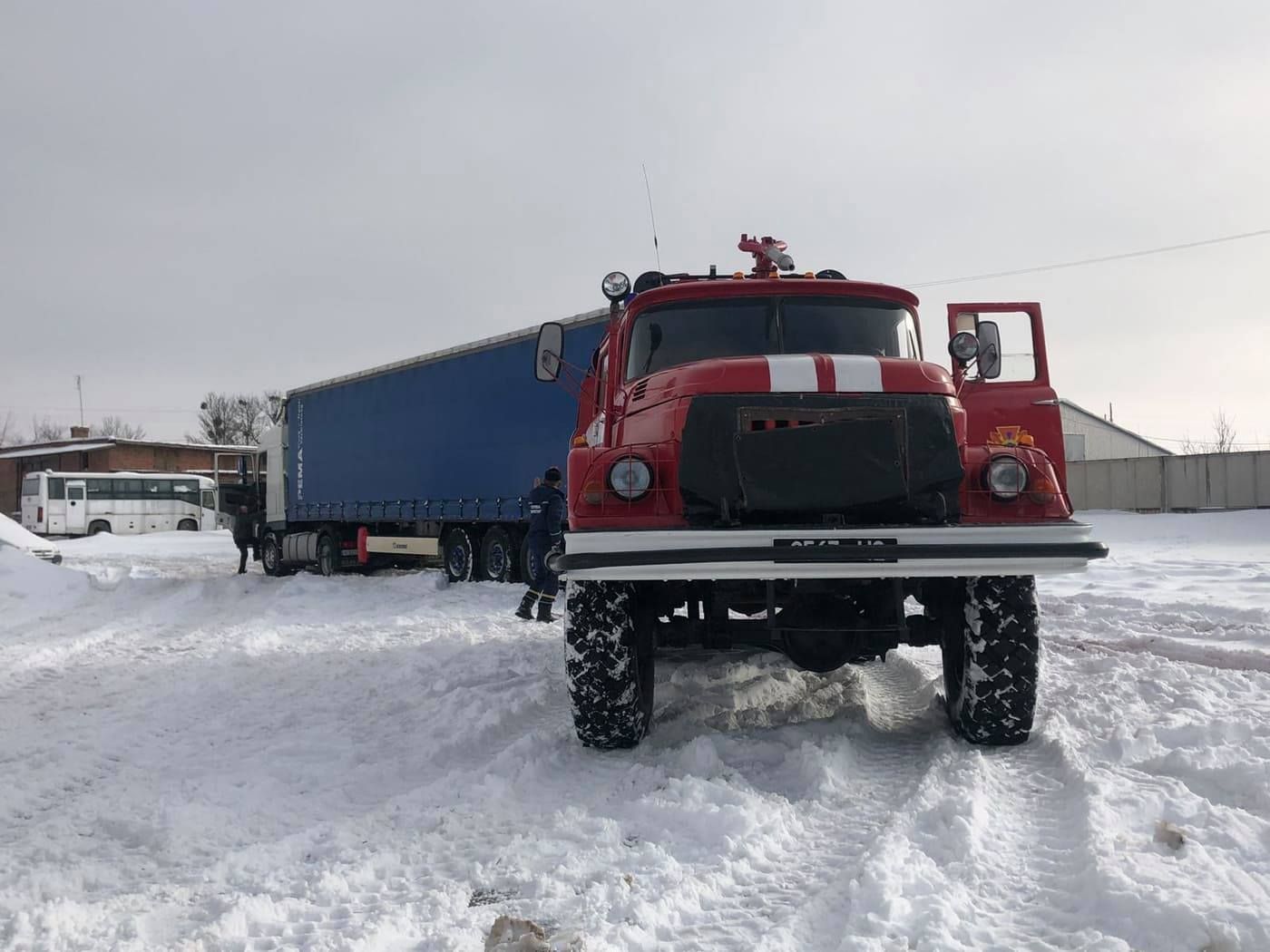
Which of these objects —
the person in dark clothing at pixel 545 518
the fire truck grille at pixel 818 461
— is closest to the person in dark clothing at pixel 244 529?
the person in dark clothing at pixel 545 518

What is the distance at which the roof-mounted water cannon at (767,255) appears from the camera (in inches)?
266

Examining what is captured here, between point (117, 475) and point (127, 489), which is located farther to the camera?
point (127, 489)

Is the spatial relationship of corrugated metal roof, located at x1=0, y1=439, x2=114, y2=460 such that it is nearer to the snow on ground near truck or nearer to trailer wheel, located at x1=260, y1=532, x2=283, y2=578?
trailer wheel, located at x1=260, y1=532, x2=283, y2=578

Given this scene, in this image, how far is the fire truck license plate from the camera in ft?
13.0

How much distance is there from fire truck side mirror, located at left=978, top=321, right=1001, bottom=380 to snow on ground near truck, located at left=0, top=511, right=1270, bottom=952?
1997mm

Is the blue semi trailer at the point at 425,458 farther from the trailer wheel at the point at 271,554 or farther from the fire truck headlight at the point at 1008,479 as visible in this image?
the fire truck headlight at the point at 1008,479

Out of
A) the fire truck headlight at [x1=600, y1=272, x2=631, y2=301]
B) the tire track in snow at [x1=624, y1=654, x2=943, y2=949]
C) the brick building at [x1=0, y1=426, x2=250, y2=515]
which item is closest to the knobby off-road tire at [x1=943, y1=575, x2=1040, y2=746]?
the tire track in snow at [x1=624, y1=654, x2=943, y2=949]

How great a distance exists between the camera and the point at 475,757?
487 cm

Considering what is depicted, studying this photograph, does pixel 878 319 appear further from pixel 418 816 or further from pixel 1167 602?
pixel 1167 602

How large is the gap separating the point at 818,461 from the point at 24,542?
15640 mm

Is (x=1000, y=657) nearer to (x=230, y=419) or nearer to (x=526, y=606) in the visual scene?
(x=526, y=606)

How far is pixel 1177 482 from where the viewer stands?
103 ft

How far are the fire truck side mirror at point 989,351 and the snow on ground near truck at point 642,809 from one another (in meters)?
2.00

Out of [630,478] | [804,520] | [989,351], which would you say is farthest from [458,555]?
[804,520]
